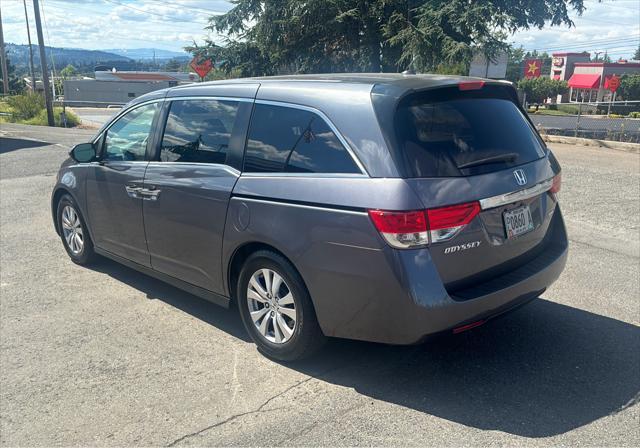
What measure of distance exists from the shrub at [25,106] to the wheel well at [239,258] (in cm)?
3655

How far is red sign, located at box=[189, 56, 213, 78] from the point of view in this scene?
945 inches

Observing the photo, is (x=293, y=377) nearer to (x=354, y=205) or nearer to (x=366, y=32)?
(x=354, y=205)

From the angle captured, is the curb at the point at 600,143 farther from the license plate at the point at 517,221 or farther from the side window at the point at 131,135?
the side window at the point at 131,135

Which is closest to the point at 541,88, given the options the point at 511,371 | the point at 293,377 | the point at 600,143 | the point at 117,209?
the point at 600,143

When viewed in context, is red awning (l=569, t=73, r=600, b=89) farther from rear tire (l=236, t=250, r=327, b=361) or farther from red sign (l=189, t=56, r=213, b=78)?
rear tire (l=236, t=250, r=327, b=361)

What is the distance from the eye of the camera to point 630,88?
150 ft

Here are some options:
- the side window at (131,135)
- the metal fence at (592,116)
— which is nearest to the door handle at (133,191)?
the side window at (131,135)

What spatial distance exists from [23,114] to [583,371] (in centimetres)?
3844

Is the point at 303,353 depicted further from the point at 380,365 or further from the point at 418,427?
the point at 418,427

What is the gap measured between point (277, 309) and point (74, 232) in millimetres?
3225

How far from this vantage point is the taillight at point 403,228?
314cm

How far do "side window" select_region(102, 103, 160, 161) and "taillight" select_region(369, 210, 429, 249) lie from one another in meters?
2.60

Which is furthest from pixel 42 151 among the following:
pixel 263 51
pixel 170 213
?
pixel 170 213

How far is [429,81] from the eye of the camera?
3693mm
